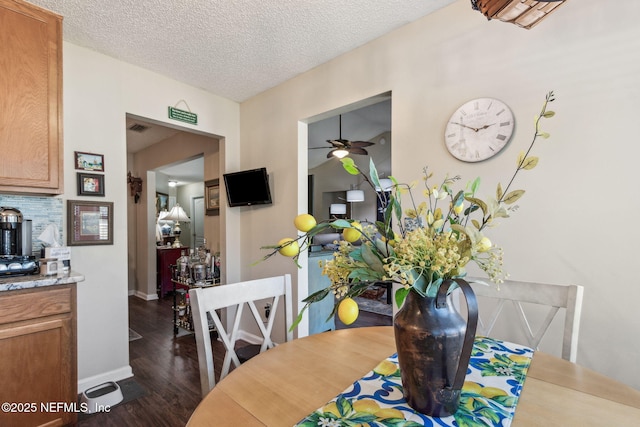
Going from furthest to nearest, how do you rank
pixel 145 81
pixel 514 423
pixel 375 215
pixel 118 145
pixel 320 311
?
pixel 375 215 → pixel 320 311 → pixel 145 81 → pixel 118 145 → pixel 514 423

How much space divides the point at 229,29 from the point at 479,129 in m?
1.80

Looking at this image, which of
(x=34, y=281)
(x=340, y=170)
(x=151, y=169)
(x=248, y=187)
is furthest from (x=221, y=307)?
(x=340, y=170)

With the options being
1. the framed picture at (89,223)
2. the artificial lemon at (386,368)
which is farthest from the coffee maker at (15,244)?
the artificial lemon at (386,368)

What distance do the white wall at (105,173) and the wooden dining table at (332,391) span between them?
204 centimetres

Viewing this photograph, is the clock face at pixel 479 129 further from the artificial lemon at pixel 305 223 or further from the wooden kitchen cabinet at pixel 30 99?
the wooden kitchen cabinet at pixel 30 99

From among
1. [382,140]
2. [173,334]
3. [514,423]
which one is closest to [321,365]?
[514,423]

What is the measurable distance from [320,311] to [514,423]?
2.73 metres

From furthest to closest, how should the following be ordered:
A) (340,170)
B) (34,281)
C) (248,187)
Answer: (340,170) → (248,187) → (34,281)

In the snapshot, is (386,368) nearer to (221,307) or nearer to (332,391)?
(332,391)

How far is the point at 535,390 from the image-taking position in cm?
86

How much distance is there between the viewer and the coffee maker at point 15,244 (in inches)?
70.6

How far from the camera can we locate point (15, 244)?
81.8 inches

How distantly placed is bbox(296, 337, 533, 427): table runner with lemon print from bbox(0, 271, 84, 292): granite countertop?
5.80 feet

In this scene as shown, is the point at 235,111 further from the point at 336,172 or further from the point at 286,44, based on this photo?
the point at 336,172
